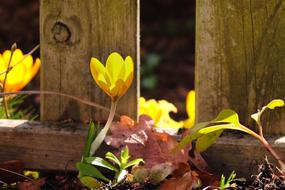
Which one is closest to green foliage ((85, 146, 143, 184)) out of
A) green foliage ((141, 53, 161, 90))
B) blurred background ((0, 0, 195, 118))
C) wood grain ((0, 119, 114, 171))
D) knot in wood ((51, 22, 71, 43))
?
wood grain ((0, 119, 114, 171))

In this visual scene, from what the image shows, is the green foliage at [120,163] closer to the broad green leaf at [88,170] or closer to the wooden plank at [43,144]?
the broad green leaf at [88,170]

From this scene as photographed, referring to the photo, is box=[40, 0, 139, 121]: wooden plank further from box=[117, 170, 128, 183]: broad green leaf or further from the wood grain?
box=[117, 170, 128, 183]: broad green leaf

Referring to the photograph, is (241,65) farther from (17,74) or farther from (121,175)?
(17,74)

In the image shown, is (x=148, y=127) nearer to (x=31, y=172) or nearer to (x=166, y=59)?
(x=31, y=172)

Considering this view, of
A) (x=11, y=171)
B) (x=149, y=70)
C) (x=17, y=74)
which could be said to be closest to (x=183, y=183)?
(x=11, y=171)

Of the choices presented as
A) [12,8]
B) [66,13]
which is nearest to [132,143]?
[66,13]

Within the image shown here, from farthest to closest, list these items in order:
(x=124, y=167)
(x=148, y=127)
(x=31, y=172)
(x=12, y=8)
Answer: (x=12, y=8)
(x=31, y=172)
(x=148, y=127)
(x=124, y=167)
